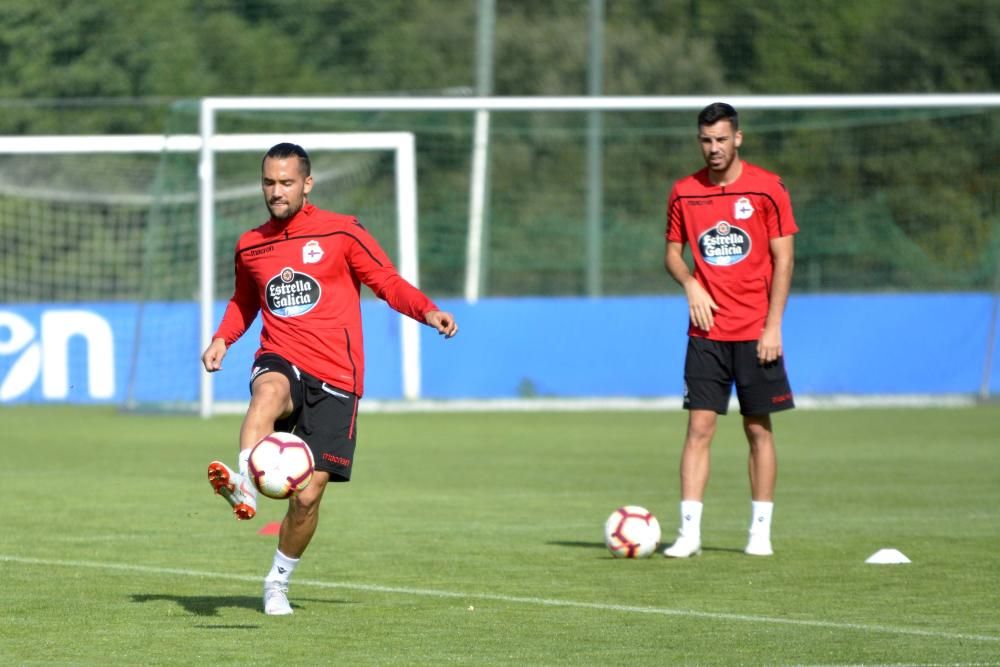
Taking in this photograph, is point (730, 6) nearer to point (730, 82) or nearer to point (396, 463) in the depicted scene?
point (730, 82)

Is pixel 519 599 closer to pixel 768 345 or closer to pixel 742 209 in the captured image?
pixel 768 345

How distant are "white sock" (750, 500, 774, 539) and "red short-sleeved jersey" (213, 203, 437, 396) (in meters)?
2.72

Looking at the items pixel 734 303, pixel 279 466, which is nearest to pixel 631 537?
pixel 734 303

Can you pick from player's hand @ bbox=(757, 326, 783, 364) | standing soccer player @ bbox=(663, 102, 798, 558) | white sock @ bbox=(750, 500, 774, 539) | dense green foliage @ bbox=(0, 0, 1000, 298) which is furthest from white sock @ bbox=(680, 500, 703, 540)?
dense green foliage @ bbox=(0, 0, 1000, 298)

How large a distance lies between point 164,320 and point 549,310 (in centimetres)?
447

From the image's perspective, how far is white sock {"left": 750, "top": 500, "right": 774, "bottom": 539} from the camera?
9.48 m

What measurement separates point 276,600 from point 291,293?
1270mm

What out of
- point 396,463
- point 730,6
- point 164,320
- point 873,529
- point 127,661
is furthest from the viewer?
point 730,6

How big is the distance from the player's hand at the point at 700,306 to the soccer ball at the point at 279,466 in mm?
2998

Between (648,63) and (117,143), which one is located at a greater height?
(648,63)

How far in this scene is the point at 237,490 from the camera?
6.98 metres

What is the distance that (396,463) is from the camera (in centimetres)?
1505

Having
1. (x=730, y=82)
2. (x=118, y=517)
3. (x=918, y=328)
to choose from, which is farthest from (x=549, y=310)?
(x=730, y=82)

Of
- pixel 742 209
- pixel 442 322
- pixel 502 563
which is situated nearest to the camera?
pixel 442 322
